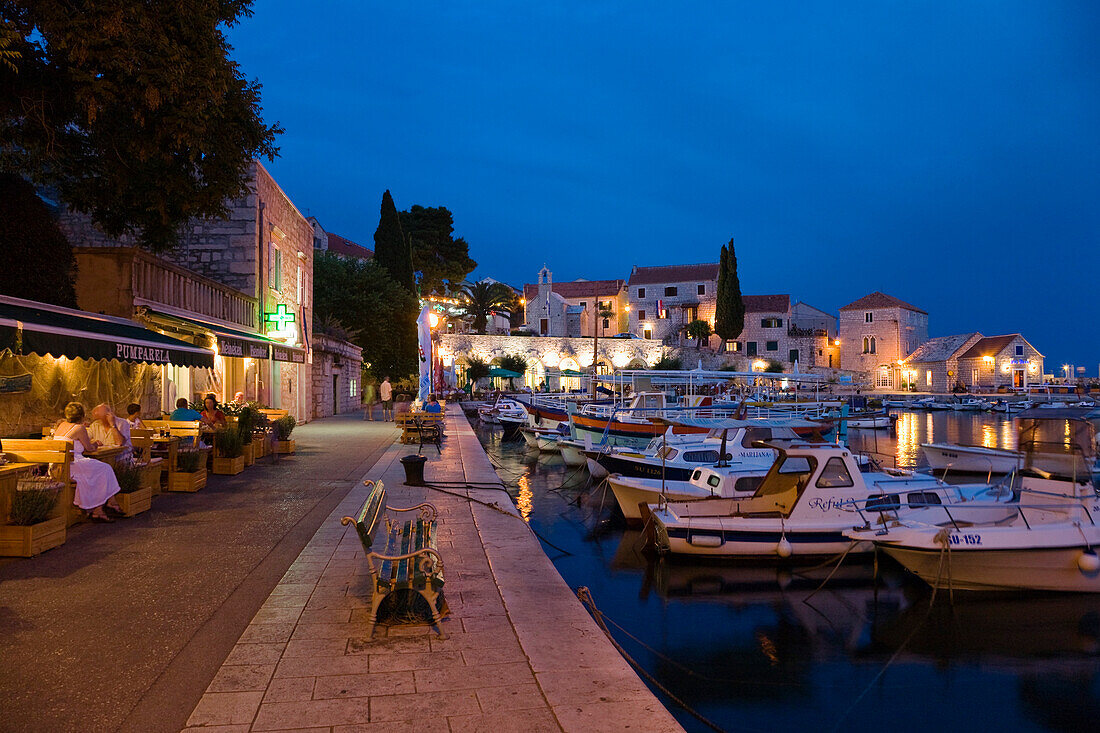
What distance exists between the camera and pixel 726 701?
19.9 ft

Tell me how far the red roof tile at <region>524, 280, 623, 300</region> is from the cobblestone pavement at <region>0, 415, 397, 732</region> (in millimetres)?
68027

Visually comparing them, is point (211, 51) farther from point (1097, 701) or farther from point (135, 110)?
point (1097, 701)

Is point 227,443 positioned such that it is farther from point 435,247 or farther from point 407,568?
point 435,247

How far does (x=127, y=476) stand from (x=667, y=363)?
60729mm

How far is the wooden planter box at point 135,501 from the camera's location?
25.2ft

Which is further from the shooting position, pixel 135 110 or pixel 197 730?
pixel 135 110

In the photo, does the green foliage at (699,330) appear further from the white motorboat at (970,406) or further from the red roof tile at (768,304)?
the white motorboat at (970,406)

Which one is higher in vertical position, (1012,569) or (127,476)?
(127,476)

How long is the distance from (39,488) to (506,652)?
15.6 feet

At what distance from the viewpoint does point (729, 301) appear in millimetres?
64438

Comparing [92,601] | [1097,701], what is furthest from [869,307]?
[92,601]

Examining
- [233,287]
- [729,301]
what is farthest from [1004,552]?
[729,301]

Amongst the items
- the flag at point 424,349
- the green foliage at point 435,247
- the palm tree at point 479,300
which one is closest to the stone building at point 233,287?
the flag at point 424,349

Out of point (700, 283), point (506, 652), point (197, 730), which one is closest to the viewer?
point (197, 730)
